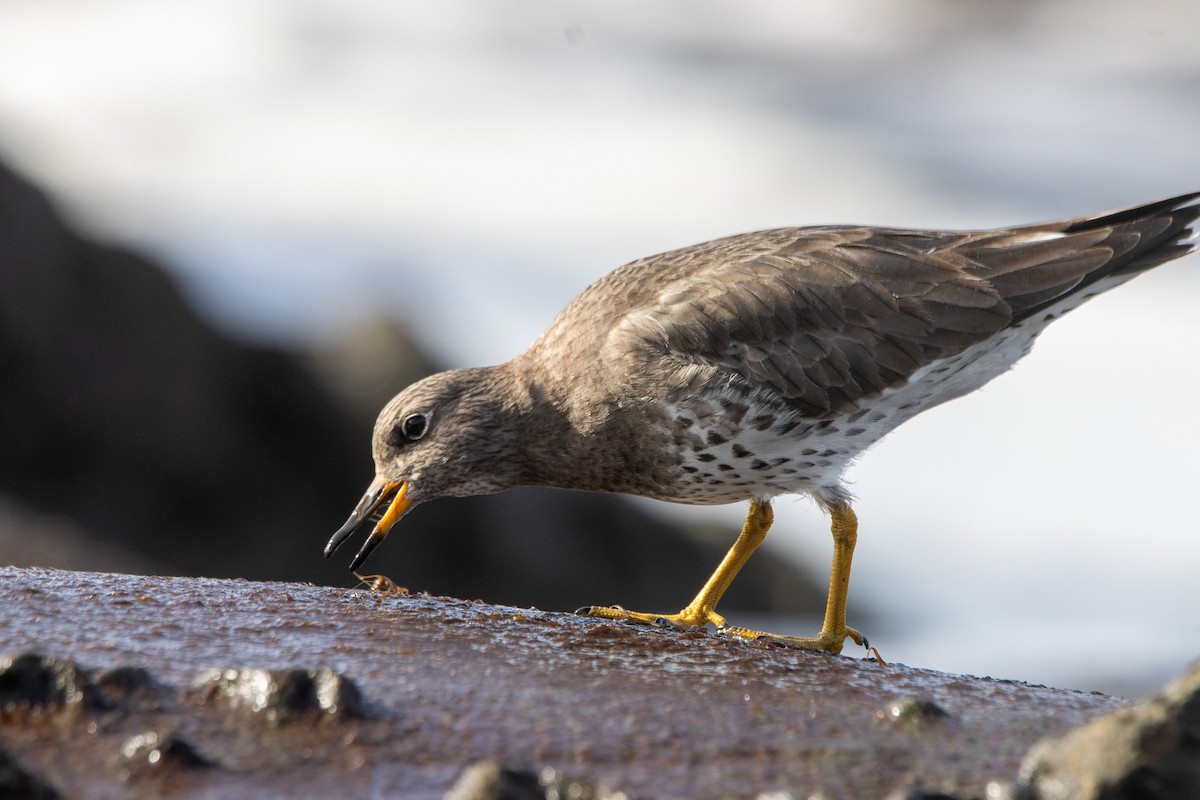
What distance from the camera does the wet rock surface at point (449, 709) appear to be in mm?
4047

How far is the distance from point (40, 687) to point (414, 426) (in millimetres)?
4594

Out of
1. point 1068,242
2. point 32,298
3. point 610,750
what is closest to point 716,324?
point 1068,242

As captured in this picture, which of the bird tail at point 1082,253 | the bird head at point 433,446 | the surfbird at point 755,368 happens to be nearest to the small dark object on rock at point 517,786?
the surfbird at point 755,368

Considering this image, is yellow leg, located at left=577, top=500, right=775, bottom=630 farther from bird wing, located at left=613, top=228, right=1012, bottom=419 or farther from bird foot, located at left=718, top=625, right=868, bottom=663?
bird wing, located at left=613, top=228, right=1012, bottom=419

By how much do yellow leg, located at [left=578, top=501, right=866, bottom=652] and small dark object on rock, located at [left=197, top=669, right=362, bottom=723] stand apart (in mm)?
3071

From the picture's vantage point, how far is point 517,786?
3.74 metres

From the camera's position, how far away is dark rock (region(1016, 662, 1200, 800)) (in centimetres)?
366

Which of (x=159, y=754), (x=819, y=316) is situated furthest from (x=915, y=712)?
(x=819, y=316)

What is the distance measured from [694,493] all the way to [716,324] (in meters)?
1.00

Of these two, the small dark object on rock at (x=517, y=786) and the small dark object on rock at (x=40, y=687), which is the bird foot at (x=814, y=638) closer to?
the small dark object on rock at (x=517, y=786)

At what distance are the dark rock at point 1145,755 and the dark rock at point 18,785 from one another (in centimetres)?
263

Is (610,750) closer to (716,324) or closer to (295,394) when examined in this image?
(716,324)

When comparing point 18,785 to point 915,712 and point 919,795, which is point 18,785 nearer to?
point 919,795

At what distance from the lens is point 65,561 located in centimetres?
1091
